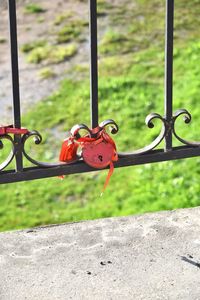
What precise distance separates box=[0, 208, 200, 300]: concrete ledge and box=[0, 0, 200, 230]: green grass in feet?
2.91

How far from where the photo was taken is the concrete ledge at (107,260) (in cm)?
287

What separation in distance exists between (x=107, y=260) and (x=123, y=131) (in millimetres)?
2177

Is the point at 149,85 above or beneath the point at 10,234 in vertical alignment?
above

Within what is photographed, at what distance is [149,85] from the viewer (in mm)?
5672

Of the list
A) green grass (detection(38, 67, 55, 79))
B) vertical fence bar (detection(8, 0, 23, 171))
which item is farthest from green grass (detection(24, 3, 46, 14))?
vertical fence bar (detection(8, 0, 23, 171))

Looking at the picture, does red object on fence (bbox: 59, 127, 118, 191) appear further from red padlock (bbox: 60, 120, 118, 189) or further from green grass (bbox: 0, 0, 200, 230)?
green grass (bbox: 0, 0, 200, 230)

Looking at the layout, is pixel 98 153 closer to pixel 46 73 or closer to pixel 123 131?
pixel 123 131

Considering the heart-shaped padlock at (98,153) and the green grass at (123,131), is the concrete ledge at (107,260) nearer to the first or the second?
the heart-shaped padlock at (98,153)

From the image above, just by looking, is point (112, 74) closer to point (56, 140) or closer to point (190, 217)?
point (56, 140)

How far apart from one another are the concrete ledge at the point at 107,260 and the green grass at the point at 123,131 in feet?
2.91

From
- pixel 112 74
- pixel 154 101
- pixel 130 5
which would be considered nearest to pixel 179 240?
pixel 154 101

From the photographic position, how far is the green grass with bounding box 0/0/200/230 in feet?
14.4

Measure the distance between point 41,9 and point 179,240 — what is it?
4310mm

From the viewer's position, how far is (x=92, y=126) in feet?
9.65
